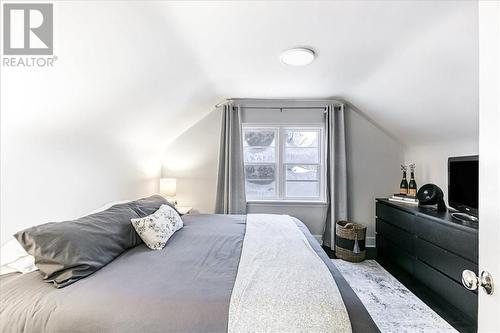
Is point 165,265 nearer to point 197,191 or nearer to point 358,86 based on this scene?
point 197,191

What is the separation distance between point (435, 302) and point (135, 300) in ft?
8.23

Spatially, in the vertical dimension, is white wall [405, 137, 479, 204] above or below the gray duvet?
above

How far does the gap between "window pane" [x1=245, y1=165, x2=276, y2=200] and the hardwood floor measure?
1.85 m

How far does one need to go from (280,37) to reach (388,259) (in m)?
2.92

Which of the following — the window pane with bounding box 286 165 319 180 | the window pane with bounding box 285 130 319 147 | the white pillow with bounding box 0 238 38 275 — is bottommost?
the white pillow with bounding box 0 238 38 275

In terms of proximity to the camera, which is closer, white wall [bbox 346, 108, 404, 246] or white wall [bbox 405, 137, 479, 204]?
white wall [bbox 405, 137, 479, 204]

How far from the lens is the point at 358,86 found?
9.80ft

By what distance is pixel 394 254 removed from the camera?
2980mm

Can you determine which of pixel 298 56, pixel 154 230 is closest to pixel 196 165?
pixel 154 230

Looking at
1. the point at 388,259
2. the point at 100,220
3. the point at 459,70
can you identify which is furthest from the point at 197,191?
the point at 459,70

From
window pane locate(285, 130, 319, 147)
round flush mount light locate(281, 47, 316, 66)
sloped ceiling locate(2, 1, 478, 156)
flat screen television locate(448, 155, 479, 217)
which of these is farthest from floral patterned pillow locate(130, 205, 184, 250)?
flat screen television locate(448, 155, 479, 217)

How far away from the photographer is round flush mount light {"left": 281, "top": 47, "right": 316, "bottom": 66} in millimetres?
2162

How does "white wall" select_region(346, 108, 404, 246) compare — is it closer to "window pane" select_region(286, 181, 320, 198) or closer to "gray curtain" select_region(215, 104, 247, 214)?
"window pane" select_region(286, 181, 320, 198)

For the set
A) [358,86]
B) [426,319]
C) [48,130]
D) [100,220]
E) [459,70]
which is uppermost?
[358,86]
